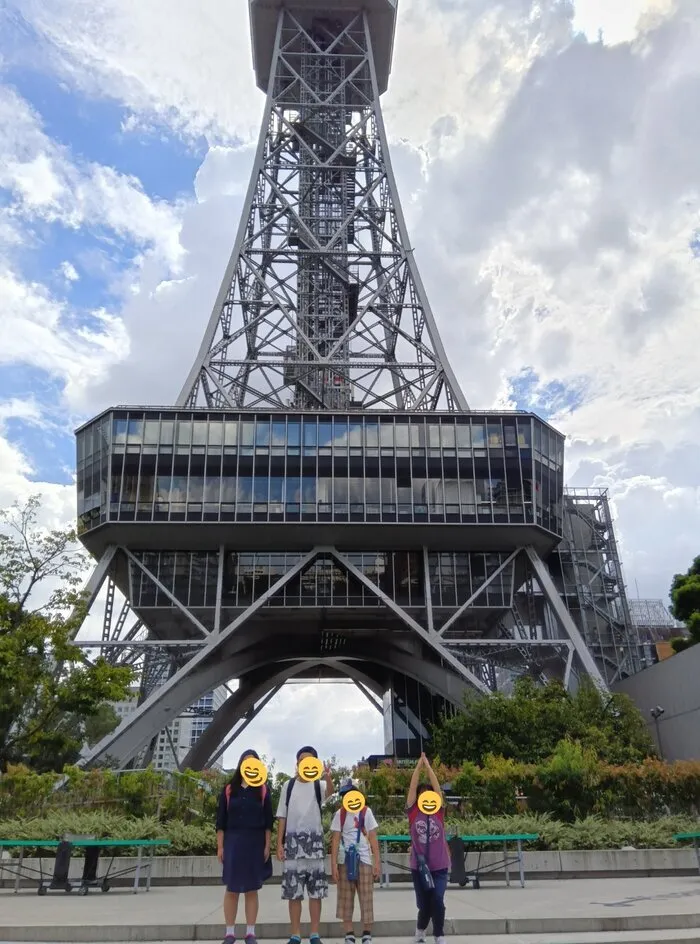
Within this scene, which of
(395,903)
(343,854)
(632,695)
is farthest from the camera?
(632,695)

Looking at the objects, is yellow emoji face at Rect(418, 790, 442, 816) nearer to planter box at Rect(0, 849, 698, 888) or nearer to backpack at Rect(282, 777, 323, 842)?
backpack at Rect(282, 777, 323, 842)

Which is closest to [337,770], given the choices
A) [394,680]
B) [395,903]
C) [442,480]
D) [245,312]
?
[395,903]

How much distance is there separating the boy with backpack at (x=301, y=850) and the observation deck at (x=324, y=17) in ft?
280

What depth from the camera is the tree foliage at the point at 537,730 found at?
114 feet

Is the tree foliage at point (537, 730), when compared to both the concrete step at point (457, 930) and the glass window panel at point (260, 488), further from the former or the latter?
the concrete step at point (457, 930)

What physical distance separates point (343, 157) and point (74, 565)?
5888cm

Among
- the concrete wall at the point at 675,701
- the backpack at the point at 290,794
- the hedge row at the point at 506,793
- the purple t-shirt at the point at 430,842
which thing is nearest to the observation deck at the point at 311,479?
the concrete wall at the point at 675,701

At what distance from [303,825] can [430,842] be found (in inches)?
54.8

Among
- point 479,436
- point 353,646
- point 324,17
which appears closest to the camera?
point 479,436

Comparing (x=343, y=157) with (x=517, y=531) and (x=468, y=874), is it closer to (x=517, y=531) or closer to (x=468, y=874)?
(x=517, y=531)

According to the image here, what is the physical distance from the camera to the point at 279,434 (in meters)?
48.9

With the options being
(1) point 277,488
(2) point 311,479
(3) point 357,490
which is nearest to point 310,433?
(2) point 311,479

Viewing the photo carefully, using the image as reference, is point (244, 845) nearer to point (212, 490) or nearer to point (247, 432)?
point (212, 490)

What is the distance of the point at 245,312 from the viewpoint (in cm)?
6462
